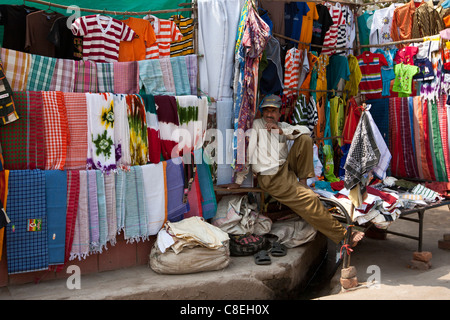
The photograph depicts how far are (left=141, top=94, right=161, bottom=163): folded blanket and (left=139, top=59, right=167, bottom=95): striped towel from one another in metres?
0.15

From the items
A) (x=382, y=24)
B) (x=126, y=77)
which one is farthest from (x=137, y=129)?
(x=382, y=24)

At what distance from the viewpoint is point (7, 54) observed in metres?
3.71

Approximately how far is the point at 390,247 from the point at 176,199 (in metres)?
3.26

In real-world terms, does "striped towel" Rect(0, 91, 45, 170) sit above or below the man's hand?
above

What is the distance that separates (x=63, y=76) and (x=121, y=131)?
78 centimetres

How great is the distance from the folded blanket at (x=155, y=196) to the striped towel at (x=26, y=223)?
1.02 metres

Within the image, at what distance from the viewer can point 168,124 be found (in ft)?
14.9

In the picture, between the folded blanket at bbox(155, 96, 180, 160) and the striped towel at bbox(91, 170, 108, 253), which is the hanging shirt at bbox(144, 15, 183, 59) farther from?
the striped towel at bbox(91, 170, 108, 253)

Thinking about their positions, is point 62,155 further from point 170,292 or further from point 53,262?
point 170,292

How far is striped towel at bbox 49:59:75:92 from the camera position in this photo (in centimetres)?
403

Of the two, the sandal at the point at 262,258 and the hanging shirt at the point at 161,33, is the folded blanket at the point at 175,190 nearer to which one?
the sandal at the point at 262,258

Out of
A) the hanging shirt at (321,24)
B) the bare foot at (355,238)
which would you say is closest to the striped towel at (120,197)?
the bare foot at (355,238)

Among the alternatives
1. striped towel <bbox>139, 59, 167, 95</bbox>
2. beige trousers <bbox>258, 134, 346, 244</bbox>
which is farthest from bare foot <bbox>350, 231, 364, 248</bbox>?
striped towel <bbox>139, 59, 167, 95</bbox>

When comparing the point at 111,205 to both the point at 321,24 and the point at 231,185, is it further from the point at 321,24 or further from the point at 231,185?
the point at 321,24
